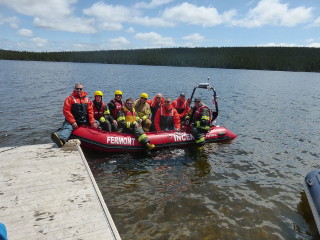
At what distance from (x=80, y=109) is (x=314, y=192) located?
22.6 feet

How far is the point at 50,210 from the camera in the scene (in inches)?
166

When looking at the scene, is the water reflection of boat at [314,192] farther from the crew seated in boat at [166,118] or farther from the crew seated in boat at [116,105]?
the crew seated in boat at [116,105]

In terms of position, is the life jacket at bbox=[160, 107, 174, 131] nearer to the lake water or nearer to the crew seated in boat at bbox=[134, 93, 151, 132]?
the crew seated in boat at bbox=[134, 93, 151, 132]

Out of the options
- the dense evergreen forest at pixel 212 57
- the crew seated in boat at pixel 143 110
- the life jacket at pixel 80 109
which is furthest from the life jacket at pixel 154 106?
the dense evergreen forest at pixel 212 57

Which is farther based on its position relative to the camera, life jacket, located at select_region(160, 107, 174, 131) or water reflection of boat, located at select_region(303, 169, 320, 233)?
life jacket, located at select_region(160, 107, 174, 131)

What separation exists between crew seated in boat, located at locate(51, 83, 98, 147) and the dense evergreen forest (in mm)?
95362

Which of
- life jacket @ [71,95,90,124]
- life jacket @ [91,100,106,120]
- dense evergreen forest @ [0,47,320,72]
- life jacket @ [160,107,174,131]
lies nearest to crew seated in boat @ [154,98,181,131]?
life jacket @ [160,107,174,131]

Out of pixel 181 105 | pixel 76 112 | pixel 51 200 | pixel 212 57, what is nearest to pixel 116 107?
pixel 76 112

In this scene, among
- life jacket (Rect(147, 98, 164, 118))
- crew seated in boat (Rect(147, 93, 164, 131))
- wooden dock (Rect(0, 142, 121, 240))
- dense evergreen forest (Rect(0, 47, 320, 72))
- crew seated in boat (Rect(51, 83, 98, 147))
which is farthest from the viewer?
dense evergreen forest (Rect(0, 47, 320, 72))

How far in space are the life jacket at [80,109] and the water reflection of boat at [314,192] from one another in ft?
22.0

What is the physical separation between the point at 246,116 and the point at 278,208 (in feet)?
35.2

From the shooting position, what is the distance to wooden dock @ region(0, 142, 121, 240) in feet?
12.3

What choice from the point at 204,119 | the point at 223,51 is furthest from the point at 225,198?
the point at 223,51

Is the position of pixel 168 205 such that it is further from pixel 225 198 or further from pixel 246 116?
pixel 246 116
